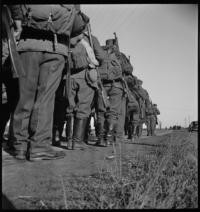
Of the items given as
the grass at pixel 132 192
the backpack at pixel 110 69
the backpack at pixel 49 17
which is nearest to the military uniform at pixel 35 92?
the backpack at pixel 49 17

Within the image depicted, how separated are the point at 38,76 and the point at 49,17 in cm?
61

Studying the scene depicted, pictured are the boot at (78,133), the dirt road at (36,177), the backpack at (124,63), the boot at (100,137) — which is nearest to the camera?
the dirt road at (36,177)

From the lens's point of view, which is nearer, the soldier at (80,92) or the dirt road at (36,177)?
the dirt road at (36,177)

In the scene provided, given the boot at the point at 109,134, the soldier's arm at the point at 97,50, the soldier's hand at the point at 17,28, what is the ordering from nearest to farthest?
the soldier's hand at the point at 17,28 → the soldier's arm at the point at 97,50 → the boot at the point at 109,134

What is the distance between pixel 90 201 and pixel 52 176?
729 mm

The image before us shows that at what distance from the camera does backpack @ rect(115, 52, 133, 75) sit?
28.0 feet

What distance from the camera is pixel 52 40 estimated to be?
3580mm

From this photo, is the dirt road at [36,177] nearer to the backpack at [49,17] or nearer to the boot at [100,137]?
the backpack at [49,17]

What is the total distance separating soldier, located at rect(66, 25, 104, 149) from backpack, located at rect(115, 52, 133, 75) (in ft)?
8.96

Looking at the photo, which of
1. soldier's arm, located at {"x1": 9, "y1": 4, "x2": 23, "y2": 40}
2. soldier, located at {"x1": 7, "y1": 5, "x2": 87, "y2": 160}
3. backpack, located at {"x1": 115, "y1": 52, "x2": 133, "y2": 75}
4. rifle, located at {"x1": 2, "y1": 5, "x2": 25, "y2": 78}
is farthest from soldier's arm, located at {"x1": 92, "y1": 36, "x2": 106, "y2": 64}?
rifle, located at {"x1": 2, "y1": 5, "x2": 25, "y2": 78}

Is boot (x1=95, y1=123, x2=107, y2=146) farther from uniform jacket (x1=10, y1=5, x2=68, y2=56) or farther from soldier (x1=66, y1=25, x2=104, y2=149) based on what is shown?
uniform jacket (x1=10, y1=5, x2=68, y2=56)

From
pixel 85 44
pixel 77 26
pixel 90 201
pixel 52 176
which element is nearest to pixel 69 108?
pixel 85 44

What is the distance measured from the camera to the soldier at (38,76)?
3.36 m

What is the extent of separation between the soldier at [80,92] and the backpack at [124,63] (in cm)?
273
